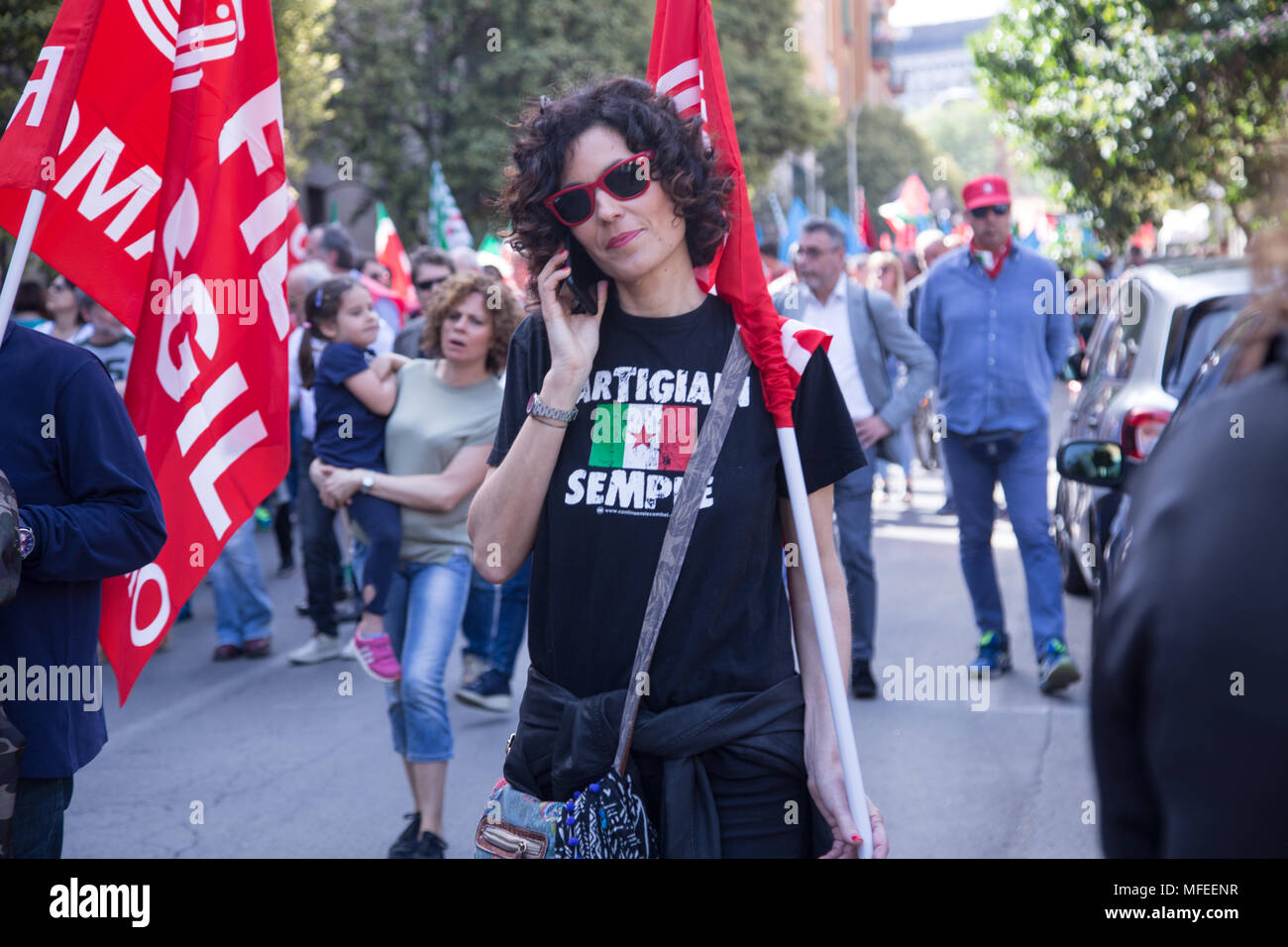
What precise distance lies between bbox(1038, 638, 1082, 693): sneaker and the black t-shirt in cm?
441

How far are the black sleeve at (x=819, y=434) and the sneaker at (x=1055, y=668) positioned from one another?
14.5ft

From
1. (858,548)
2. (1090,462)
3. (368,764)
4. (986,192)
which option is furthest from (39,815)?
(986,192)

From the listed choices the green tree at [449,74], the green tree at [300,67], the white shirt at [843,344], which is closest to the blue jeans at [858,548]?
the white shirt at [843,344]

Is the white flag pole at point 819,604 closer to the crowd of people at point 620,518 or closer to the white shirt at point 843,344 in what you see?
the crowd of people at point 620,518

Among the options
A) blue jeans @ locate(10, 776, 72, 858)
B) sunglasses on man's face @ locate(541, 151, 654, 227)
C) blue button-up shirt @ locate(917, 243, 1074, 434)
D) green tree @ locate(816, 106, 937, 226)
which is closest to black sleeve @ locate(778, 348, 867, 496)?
sunglasses on man's face @ locate(541, 151, 654, 227)

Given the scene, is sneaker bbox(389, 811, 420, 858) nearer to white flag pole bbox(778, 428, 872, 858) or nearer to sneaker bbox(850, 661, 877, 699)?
sneaker bbox(850, 661, 877, 699)

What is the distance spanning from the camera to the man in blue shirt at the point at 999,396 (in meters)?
6.88

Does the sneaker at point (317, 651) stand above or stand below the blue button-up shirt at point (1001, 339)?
below

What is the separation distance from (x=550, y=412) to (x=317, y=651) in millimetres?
5904

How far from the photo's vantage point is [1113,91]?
18953 millimetres

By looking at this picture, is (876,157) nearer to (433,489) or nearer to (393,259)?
(393,259)
